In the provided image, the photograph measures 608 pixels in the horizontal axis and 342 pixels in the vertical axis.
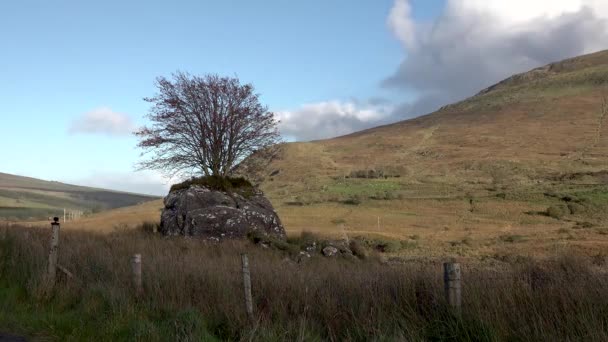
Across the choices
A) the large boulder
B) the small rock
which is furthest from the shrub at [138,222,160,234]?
the small rock

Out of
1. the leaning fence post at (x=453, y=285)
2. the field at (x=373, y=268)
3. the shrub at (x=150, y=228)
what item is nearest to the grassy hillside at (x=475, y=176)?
the field at (x=373, y=268)

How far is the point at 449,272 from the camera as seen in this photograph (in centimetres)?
718

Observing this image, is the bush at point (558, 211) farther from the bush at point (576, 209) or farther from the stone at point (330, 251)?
the stone at point (330, 251)

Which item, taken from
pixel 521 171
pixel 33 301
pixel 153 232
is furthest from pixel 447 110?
pixel 33 301

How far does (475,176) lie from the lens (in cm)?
6831

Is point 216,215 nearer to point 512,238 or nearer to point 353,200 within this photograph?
point 512,238

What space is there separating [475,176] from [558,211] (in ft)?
86.7

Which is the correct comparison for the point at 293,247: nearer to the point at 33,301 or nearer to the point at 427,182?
the point at 33,301

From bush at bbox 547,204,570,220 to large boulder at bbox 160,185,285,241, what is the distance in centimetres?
2595

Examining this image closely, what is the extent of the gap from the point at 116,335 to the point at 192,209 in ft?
45.8

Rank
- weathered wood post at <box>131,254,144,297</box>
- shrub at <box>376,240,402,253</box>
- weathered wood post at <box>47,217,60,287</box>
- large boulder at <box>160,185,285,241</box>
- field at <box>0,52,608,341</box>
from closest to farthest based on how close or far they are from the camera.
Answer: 1. field at <box>0,52,608,341</box>
2. weathered wood post at <box>131,254,144,297</box>
3. weathered wood post at <box>47,217,60,287</box>
4. large boulder at <box>160,185,285,241</box>
5. shrub at <box>376,240,402,253</box>

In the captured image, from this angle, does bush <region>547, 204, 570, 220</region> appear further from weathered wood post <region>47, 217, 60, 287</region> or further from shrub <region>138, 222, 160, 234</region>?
weathered wood post <region>47, 217, 60, 287</region>

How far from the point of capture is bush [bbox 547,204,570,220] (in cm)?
4131

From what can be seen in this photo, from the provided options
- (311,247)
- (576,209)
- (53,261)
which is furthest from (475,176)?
(53,261)
